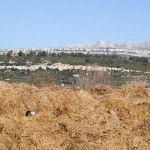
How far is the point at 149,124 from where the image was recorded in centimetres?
1184

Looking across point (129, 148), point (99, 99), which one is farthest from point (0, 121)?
point (99, 99)

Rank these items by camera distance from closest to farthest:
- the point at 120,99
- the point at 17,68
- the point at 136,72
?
the point at 120,99 < the point at 17,68 < the point at 136,72

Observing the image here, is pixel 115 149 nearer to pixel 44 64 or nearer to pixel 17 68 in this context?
pixel 17 68

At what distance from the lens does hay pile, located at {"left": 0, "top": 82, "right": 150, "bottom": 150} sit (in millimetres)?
10031

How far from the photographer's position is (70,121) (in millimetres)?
10984

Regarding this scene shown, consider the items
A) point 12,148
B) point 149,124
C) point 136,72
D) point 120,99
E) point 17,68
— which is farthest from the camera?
point 136,72

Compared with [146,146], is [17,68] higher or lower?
lower

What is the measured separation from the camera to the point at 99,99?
43.6ft

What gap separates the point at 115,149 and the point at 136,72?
108m

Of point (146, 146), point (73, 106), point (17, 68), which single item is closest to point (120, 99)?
point (73, 106)

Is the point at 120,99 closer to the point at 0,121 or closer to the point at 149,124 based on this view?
the point at 149,124

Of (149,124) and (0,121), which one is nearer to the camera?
(0,121)

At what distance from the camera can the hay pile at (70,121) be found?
10.0m

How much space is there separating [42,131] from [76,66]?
11215cm
